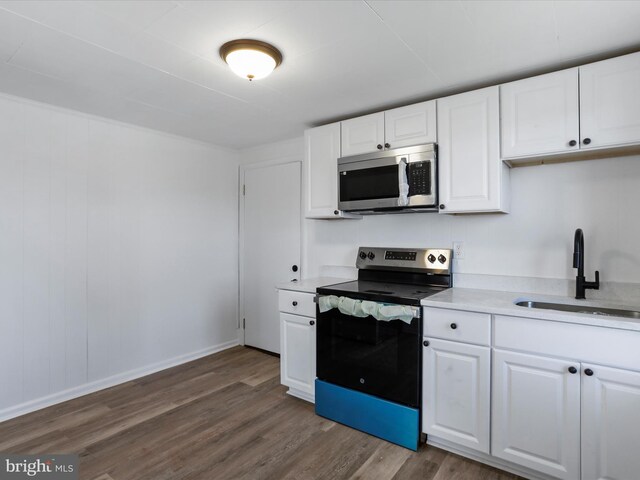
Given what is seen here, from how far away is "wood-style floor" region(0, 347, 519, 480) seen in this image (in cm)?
197

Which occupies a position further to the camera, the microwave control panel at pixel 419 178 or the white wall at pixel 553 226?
the microwave control panel at pixel 419 178

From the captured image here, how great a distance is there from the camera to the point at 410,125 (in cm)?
249

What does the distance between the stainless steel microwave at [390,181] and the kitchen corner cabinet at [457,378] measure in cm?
77

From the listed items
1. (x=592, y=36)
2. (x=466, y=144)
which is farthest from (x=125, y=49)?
(x=592, y=36)

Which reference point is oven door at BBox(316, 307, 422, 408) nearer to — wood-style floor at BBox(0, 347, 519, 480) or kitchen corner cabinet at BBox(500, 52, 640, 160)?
wood-style floor at BBox(0, 347, 519, 480)

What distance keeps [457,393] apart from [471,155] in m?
1.42

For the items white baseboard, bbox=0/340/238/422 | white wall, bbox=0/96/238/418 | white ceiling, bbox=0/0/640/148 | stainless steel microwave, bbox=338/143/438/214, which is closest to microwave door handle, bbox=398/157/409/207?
stainless steel microwave, bbox=338/143/438/214

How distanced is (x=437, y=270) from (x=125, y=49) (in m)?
2.33

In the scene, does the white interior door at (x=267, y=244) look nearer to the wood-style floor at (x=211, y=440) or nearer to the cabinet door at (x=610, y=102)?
the wood-style floor at (x=211, y=440)

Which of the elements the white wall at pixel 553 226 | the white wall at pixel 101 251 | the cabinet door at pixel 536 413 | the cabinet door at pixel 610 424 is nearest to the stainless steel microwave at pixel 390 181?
the white wall at pixel 553 226

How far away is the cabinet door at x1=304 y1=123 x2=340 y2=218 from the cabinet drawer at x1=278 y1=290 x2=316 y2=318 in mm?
690

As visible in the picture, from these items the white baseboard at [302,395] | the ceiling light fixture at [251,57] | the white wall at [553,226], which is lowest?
the white baseboard at [302,395]

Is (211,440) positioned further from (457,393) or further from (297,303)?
(457,393)

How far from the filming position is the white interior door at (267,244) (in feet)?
12.1
